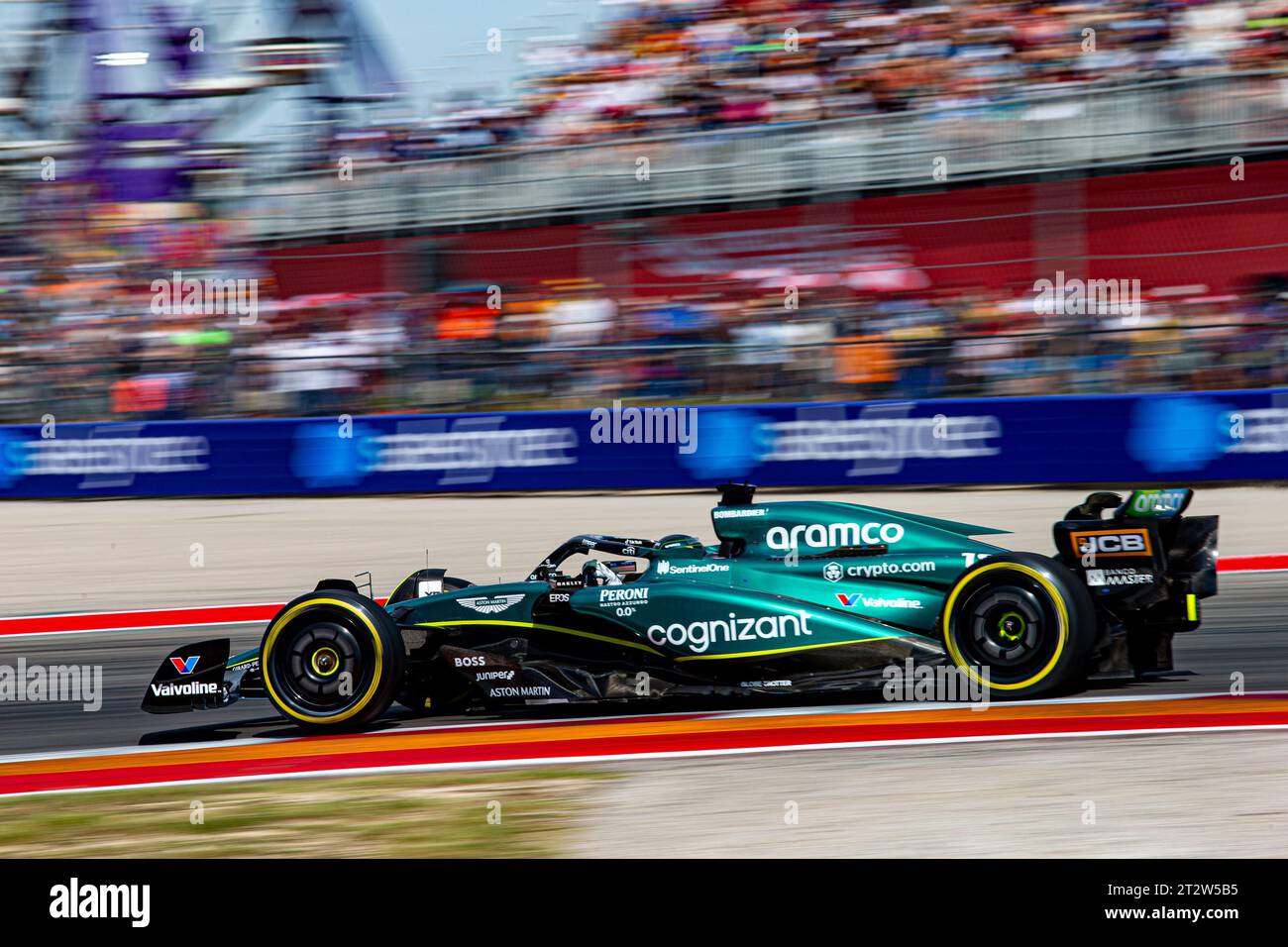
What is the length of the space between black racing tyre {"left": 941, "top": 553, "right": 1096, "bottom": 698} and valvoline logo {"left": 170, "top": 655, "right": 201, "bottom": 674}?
3.40 meters

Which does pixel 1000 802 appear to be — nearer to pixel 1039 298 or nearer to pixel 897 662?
pixel 897 662

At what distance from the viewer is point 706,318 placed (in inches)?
652

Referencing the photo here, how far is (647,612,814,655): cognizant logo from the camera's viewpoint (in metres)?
6.56

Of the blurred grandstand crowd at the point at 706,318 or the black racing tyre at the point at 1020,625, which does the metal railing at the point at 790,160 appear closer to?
the blurred grandstand crowd at the point at 706,318

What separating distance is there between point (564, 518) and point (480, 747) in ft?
26.5

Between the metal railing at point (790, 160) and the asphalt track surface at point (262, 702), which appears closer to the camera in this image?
the asphalt track surface at point (262, 702)

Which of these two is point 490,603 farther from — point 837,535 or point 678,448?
point 678,448

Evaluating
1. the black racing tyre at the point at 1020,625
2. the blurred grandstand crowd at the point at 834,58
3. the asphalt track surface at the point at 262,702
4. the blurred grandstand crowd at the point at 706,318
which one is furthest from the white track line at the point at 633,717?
the blurred grandstand crowd at the point at 834,58

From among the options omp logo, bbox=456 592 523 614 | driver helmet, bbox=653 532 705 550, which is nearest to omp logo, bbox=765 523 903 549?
driver helmet, bbox=653 532 705 550

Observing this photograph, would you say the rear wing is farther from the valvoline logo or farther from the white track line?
the valvoline logo

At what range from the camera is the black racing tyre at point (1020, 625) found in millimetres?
6340

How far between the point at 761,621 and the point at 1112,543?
153 centimetres
